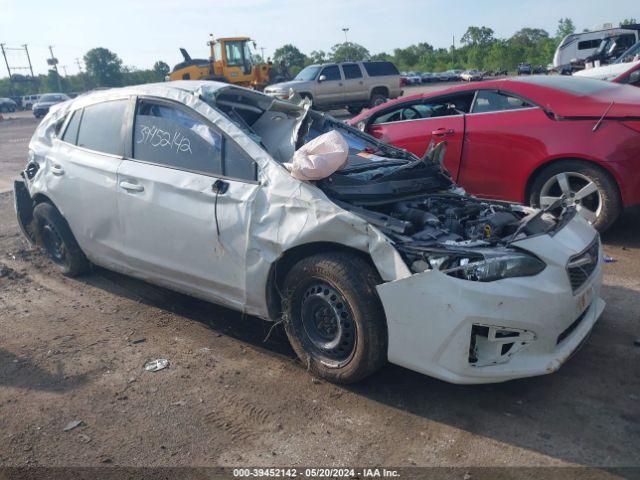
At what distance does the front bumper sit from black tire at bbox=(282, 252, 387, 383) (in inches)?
4.7

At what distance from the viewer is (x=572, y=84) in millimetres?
6047

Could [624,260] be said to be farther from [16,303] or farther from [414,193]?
[16,303]

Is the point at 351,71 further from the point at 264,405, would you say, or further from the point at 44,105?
the point at 44,105

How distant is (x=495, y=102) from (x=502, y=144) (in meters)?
0.53

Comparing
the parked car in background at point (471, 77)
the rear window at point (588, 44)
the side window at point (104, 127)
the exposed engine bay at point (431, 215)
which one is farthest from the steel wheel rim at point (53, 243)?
the parked car in background at point (471, 77)

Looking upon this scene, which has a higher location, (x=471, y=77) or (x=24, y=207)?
(x=24, y=207)

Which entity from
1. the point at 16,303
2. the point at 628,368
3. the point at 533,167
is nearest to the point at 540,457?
the point at 628,368

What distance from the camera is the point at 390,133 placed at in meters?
6.86

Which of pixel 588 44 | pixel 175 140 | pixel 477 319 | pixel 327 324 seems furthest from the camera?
pixel 588 44

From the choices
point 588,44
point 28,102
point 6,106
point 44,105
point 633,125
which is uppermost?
point 588,44

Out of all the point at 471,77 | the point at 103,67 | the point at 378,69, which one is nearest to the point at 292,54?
the point at 103,67

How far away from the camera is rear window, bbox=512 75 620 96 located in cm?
586

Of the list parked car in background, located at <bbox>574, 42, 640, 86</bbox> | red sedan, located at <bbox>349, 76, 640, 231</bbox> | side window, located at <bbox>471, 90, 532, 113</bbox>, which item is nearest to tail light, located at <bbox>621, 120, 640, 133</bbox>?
red sedan, located at <bbox>349, 76, 640, 231</bbox>

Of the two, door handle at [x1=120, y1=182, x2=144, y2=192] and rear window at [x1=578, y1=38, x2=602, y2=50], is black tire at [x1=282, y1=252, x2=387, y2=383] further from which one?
rear window at [x1=578, y1=38, x2=602, y2=50]
